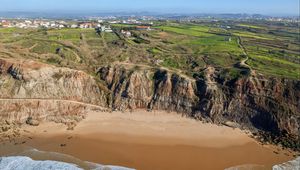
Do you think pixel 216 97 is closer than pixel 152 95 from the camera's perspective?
Yes

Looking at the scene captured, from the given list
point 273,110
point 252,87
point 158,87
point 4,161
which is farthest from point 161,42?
point 4,161

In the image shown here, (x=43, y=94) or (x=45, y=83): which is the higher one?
(x=45, y=83)

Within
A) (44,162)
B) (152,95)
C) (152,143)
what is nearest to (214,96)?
(152,95)

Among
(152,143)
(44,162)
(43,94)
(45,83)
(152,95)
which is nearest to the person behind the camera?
(44,162)

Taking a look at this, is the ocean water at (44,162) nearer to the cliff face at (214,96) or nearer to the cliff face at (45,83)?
the cliff face at (45,83)

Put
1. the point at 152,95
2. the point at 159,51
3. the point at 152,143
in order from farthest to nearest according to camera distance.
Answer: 1. the point at 159,51
2. the point at 152,95
3. the point at 152,143

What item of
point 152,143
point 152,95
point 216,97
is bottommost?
point 152,143

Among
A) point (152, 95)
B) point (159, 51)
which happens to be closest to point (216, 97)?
point (152, 95)

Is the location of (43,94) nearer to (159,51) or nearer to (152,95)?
(152,95)

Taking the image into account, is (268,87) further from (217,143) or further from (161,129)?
(161,129)
